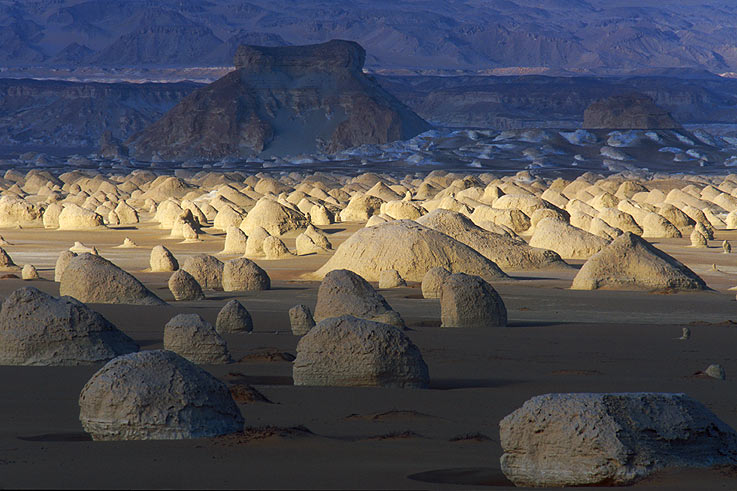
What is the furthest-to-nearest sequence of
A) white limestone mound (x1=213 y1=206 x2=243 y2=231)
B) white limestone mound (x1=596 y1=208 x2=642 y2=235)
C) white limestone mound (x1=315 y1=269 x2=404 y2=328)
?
white limestone mound (x1=213 y1=206 x2=243 y2=231)
white limestone mound (x1=596 y1=208 x2=642 y2=235)
white limestone mound (x1=315 y1=269 x2=404 y2=328)

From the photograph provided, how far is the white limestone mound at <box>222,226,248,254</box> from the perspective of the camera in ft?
89.0

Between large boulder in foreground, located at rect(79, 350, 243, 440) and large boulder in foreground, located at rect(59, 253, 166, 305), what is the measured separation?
27.7 ft

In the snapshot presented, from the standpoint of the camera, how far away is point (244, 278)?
18.5 m

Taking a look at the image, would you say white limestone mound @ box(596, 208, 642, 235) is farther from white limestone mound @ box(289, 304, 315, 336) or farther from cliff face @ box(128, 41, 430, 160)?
cliff face @ box(128, 41, 430, 160)

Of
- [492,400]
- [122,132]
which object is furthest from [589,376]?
[122,132]

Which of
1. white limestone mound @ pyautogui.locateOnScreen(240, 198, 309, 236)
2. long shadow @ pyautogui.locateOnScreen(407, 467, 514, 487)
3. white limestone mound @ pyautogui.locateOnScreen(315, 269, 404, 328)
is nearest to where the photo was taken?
long shadow @ pyautogui.locateOnScreen(407, 467, 514, 487)

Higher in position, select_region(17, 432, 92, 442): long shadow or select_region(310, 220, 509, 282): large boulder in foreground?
select_region(17, 432, 92, 442): long shadow

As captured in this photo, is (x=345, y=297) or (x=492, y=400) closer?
(x=492, y=400)

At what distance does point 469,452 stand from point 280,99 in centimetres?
10813

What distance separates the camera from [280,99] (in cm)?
11325

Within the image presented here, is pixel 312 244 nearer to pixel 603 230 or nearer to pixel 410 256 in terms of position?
pixel 410 256

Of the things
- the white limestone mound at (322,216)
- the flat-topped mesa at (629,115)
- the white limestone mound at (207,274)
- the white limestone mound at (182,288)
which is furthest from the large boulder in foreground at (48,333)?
the flat-topped mesa at (629,115)

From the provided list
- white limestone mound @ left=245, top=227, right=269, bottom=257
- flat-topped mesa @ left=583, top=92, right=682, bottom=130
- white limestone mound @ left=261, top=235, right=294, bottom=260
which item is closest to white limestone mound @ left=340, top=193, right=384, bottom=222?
white limestone mound @ left=245, top=227, right=269, bottom=257

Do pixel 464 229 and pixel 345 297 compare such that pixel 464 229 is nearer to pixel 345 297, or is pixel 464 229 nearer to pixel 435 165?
pixel 345 297
